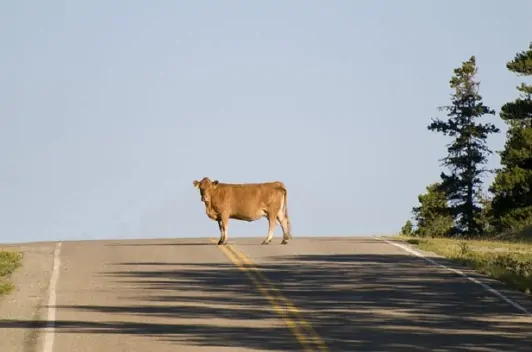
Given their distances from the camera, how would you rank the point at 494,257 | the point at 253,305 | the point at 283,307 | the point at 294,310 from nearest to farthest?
the point at 294,310
the point at 283,307
the point at 253,305
the point at 494,257

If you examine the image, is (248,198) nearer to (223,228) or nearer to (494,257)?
(223,228)

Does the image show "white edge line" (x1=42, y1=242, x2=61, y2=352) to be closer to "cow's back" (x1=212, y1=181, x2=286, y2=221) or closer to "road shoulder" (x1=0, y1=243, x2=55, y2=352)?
"road shoulder" (x1=0, y1=243, x2=55, y2=352)

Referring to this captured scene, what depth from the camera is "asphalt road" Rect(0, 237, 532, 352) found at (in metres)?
18.7

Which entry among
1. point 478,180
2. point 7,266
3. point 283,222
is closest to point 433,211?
point 478,180

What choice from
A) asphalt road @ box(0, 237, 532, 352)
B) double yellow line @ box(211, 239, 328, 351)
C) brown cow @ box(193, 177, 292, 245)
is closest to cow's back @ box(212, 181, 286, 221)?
brown cow @ box(193, 177, 292, 245)

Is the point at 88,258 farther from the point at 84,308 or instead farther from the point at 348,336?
the point at 348,336

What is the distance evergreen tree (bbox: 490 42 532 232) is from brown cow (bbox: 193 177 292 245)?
1226 inches

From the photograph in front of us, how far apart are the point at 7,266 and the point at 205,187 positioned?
8.24 m

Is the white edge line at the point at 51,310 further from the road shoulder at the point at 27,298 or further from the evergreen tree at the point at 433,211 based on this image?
the evergreen tree at the point at 433,211

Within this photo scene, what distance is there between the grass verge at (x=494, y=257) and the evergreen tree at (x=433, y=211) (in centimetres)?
3570

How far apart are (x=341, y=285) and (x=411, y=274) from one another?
258 cm

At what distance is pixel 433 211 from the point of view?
80750mm

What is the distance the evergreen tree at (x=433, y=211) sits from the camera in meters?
77.8

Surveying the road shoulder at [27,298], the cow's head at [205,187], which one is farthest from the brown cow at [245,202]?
the road shoulder at [27,298]
